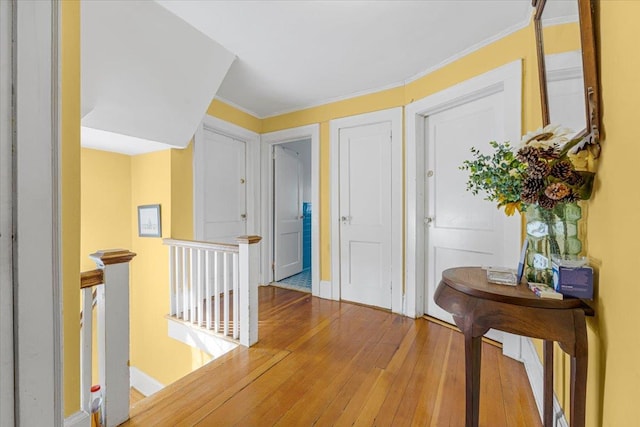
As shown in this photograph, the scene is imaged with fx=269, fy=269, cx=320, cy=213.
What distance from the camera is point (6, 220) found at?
1.81 feet

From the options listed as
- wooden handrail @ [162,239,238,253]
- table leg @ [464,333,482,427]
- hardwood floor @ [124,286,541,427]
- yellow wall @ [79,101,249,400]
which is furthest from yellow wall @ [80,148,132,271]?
table leg @ [464,333,482,427]

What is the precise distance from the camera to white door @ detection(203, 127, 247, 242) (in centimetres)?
301

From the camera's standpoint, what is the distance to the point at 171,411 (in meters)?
1.42

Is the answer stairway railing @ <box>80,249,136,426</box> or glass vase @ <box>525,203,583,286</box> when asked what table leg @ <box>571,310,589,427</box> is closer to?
glass vase @ <box>525,203,583,286</box>

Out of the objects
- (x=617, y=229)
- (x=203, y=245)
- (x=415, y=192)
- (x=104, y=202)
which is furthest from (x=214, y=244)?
(x=617, y=229)

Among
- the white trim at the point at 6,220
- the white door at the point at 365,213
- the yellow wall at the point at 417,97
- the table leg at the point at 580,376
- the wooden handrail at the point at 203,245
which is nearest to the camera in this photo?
the white trim at the point at 6,220

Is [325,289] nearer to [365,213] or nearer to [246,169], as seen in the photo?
[365,213]

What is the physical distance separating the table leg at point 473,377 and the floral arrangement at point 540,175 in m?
0.53

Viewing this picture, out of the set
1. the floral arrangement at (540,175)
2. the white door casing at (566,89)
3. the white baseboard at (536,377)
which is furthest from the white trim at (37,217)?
the white baseboard at (536,377)

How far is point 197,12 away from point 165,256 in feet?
7.01

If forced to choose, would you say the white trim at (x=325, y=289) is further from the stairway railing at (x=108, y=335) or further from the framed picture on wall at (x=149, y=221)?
the stairway railing at (x=108, y=335)

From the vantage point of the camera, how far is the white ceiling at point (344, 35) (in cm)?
170

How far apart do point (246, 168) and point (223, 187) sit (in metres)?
0.47

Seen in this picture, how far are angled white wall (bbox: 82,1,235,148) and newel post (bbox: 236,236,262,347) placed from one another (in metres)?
1.24
